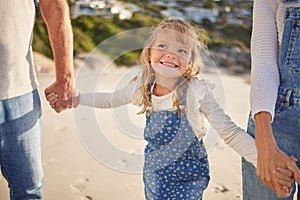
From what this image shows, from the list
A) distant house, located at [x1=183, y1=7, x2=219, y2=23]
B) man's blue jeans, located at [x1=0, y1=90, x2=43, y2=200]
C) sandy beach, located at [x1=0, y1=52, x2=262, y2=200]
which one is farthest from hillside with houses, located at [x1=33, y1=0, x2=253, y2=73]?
man's blue jeans, located at [x1=0, y1=90, x2=43, y2=200]

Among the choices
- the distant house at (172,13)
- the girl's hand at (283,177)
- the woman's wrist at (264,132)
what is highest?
the woman's wrist at (264,132)

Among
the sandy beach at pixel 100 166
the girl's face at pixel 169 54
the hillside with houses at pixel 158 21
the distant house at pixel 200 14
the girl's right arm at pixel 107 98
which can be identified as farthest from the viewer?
the distant house at pixel 200 14

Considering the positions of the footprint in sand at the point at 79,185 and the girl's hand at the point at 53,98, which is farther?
the footprint in sand at the point at 79,185

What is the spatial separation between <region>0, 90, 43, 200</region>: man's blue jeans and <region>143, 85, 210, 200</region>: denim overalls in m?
0.41

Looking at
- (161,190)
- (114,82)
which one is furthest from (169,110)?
(114,82)

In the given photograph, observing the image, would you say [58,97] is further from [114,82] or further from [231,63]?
[231,63]

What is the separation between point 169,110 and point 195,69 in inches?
7.1

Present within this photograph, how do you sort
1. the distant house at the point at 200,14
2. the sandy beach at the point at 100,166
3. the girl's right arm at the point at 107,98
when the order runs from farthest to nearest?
the distant house at the point at 200,14
the sandy beach at the point at 100,166
the girl's right arm at the point at 107,98

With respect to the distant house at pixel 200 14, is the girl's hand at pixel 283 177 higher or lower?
higher

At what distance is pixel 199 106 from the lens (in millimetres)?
1608

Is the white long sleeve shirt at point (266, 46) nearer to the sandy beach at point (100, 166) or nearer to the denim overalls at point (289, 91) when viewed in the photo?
the denim overalls at point (289, 91)

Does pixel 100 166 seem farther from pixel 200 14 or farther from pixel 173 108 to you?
pixel 200 14

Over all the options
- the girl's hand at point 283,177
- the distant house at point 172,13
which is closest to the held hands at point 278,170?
the girl's hand at point 283,177

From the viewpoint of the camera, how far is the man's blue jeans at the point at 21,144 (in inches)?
56.1
